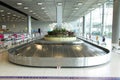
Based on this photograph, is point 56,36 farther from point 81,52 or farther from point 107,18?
point 107,18

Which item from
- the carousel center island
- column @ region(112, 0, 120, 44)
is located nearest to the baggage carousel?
the carousel center island

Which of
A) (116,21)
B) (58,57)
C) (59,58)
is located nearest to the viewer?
(59,58)

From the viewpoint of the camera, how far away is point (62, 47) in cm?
1001

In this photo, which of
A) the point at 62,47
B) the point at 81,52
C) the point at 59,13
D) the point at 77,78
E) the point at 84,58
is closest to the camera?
the point at 77,78

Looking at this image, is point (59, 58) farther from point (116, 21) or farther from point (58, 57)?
point (116, 21)

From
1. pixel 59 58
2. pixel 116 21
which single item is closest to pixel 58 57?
pixel 59 58

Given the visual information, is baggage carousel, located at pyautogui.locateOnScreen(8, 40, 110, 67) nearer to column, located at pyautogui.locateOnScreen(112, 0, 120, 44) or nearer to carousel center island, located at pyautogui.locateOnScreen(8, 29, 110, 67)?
carousel center island, located at pyautogui.locateOnScreen(8, 29, 110, 67)

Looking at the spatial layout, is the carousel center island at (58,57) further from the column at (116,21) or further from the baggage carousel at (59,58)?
the column at (116,21)

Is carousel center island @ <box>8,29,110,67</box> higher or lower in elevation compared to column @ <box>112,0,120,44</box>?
lower

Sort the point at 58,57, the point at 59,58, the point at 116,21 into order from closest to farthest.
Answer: the point at 59,58, the point at 58,57, the point at 116,21

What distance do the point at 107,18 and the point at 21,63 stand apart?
17.5 m

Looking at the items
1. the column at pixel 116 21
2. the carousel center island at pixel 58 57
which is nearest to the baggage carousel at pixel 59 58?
the carousel center island at pixel 58 57

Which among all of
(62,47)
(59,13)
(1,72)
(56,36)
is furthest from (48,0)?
(1,72)

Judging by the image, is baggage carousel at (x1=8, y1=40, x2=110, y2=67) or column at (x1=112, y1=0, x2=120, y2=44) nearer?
baggage carousel at (x1=8, y1=40, x2=110, y2=67)
